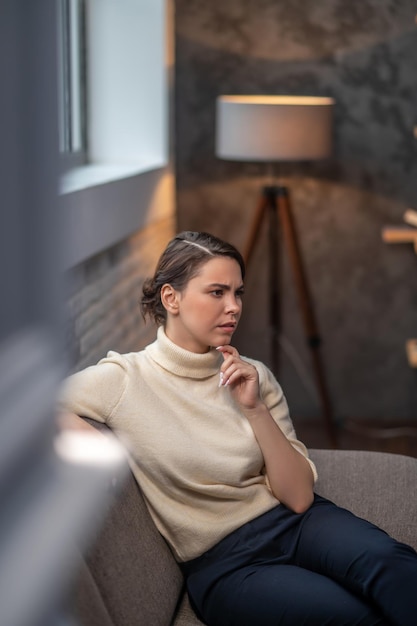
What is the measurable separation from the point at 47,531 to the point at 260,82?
359cm

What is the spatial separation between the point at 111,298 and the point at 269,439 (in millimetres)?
1897

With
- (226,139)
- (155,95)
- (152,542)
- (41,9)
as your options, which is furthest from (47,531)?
(155,95)

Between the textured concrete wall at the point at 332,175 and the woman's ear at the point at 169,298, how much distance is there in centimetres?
283

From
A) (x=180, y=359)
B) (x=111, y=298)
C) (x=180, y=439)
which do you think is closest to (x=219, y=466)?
(x=180, y=439)

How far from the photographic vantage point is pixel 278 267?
487cm

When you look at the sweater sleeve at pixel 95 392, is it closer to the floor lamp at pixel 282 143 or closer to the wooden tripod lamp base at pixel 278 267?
the floor lamp at pixel 282 143

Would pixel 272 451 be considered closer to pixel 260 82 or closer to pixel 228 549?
pixel 228 549

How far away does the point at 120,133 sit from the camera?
182 inches

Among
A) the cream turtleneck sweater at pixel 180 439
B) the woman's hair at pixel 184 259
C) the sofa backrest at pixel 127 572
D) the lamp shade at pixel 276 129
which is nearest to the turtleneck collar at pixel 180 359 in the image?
the cream turtleneck sweater at pixel 180 439

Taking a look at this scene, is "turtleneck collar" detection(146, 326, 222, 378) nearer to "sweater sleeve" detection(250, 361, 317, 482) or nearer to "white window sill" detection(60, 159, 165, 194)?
"sweater sleeve" detection(250, 361, 317, 482)

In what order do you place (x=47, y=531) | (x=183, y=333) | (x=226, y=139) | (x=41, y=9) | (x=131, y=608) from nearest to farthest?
(x=41, y=9) < (x=47, y=531) < (x=131, y=608) < (x=183, y=333) < (x=226, y=139)

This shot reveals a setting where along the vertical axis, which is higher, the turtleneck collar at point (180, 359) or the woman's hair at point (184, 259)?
the woman's hair at point (184, 259)

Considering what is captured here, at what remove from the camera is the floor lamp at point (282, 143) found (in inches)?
168

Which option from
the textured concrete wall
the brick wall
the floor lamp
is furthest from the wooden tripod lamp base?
the brick wall
